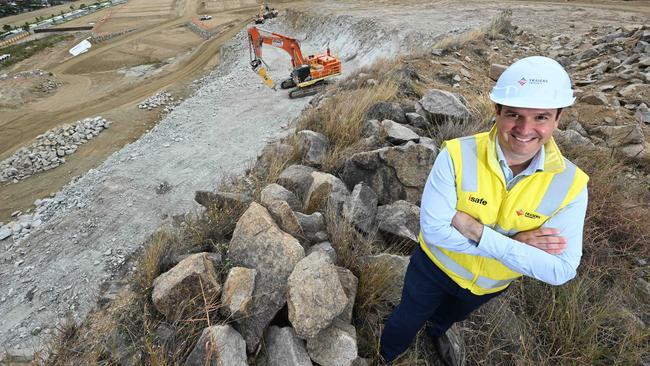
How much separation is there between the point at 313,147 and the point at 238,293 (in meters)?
3.00

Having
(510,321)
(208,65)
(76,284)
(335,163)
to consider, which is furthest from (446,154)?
(208,65)

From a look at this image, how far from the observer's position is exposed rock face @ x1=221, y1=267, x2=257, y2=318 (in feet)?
8.23

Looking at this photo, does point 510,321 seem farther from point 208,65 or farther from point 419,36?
point 208,65

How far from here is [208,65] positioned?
21.5m

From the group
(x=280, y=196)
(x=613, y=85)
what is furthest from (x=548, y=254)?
(x=613, y=85)

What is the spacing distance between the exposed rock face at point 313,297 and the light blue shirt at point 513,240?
823mm

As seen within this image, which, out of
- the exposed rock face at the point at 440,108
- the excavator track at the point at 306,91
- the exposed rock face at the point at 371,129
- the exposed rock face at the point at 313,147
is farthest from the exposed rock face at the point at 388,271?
the excavator track at the point at 306,91

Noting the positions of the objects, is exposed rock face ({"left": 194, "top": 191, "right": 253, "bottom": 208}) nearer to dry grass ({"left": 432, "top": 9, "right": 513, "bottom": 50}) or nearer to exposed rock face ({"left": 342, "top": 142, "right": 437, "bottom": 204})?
exposed rock face ({"left": 342, "top": 142, "right": 437, "bottom": 204})

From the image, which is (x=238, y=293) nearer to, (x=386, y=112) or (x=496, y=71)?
(x=386, y=112)

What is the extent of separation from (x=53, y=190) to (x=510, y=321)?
12.6 metres

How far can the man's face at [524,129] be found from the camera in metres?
1.73

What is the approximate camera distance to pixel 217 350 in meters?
2.22

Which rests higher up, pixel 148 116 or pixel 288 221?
pixel 288 221

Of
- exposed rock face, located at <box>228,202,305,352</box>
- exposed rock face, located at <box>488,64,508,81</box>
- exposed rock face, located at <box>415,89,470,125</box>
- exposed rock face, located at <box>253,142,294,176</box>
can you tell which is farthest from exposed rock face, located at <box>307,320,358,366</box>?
exposed rock face, located at <box>488,64,508,81</box>
